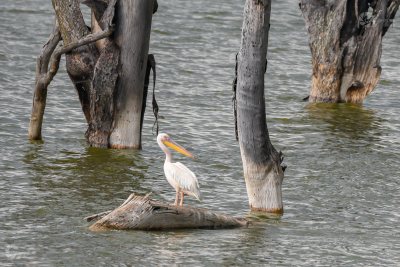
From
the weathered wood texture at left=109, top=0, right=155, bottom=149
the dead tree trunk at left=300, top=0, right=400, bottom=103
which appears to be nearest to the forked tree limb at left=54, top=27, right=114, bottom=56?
the weathered wood texture at left=109, top=0, right=155, bottom=149

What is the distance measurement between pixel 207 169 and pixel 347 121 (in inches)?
168

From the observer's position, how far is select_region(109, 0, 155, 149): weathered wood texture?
16.7 metres

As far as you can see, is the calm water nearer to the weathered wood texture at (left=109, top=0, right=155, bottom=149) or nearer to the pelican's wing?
the weathered wood texture at (left=109, top=0, right=155, bottom=149)

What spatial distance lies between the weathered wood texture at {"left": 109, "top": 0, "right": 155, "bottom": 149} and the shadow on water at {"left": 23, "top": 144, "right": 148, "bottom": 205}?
1.01 ft

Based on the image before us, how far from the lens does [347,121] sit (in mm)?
20688

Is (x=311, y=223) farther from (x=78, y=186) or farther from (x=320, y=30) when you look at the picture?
(x=320, y=30)

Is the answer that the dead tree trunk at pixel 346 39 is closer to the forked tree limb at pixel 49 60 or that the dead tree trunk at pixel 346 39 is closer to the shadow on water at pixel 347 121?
the shadow on water at pixel 347 121

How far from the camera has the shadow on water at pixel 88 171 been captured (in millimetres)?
15617

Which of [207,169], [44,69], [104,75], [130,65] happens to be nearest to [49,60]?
[44,69]

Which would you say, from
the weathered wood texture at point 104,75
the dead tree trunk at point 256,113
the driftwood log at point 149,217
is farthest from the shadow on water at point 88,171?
the dead tree trunk at point 256,113

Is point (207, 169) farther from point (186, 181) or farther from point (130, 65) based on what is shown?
point (186, 181)

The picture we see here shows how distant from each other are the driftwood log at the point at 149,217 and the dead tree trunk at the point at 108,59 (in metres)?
3.73

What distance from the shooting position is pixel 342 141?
63.1 ft

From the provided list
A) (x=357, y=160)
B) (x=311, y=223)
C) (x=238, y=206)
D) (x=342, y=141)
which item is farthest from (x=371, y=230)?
(x=342, y=141)
